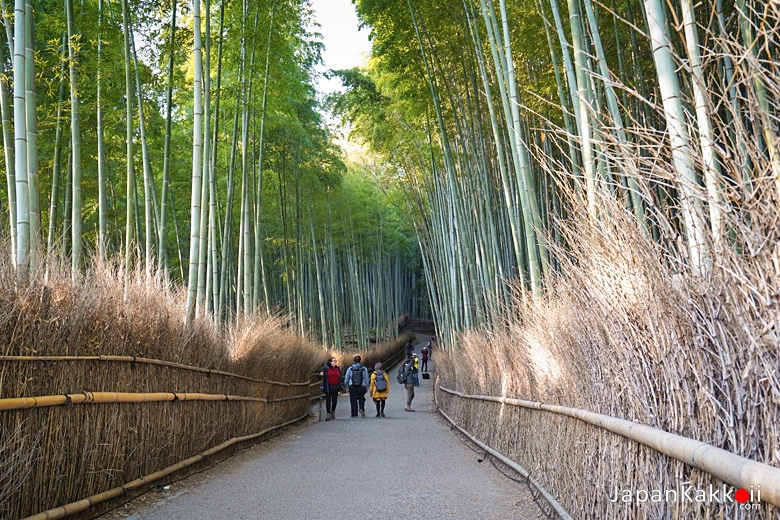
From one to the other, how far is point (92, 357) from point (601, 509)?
2.62m

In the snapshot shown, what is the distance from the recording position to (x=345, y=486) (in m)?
4.57

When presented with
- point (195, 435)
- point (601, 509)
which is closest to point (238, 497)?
point (195, 435)

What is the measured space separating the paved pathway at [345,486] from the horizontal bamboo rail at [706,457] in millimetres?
1467

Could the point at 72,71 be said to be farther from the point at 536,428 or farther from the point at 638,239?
the point at 638,239

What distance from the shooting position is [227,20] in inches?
329

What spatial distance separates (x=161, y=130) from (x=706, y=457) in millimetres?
9389

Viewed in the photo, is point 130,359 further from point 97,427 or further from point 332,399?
point 332,399

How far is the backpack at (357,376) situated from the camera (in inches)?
419

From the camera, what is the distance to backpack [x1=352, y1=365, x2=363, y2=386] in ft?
34.9

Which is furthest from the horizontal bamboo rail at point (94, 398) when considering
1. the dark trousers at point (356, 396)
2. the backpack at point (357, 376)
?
the dark trousers at point (356, 396)

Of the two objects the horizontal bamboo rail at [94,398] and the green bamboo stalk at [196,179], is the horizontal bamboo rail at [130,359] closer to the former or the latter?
the horizontal bamboo rail at [94,398]

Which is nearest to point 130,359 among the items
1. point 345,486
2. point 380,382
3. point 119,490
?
point 119,490

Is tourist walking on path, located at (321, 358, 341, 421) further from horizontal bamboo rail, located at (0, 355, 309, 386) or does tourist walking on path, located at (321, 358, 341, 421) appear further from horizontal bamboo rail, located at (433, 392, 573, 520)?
horizontal bamboo rail, located at (0, 355, 309, 386)

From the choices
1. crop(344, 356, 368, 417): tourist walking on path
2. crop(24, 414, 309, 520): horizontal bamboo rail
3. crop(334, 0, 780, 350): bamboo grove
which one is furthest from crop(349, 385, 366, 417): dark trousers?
crop(24, 414, 309, 520): horizontal bamboo rail
